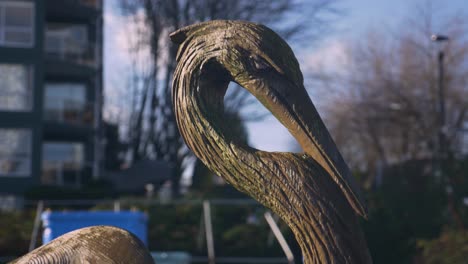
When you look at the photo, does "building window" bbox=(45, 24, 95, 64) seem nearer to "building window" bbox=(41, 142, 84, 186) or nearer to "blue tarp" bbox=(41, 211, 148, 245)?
"building window" bbox=(41, 142, 84, 186)

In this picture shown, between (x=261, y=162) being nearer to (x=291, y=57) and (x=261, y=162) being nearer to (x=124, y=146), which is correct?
(x=291, y=57)

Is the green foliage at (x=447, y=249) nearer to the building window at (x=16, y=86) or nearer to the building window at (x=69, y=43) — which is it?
the building window at (x=16, y=86)

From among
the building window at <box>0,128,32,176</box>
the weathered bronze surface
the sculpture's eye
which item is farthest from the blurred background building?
the sculpture's eye

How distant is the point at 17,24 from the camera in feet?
Answer: 84.0

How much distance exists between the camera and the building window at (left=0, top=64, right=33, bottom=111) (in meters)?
25.2

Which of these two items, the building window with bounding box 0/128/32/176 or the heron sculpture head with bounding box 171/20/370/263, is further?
the building window with bounding box 0/128/32/176

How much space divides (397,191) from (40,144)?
553 inches

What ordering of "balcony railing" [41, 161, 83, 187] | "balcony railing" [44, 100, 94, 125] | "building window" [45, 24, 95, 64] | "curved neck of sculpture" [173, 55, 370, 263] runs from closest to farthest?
"curved neck of sculpture" [173, 55, 370, 263], "balcony railing" [41, 161, 83, 187], "balcony railing" [44, 100, 94, 125], "building window" [45, 24, 95, 64]

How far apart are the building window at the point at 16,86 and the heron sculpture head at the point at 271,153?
23.7 m

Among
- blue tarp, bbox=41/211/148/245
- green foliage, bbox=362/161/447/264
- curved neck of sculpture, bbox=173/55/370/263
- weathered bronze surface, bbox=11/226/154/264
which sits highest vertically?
curved neck of sculpture, bbox=173/55/370/263

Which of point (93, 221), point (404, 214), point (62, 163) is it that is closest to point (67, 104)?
point (62, 163)

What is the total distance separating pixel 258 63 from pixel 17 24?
24541 millimetres

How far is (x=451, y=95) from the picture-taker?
28875 millimetres

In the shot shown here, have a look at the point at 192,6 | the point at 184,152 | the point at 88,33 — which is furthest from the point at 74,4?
the point at 184,152
